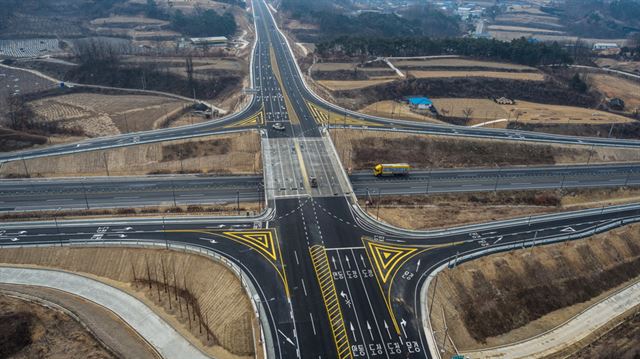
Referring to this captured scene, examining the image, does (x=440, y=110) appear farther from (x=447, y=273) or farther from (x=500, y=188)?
(x=447, y=273)

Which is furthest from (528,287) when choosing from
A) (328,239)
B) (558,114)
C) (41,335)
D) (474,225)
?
(558,114)

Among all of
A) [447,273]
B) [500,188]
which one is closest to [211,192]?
[447,273]

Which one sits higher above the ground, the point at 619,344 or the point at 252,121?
the point at 252,121

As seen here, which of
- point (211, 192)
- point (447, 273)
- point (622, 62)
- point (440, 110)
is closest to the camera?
point (447, 273)

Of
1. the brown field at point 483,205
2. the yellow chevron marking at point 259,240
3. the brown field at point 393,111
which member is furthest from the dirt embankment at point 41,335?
the brown field at point 393,111

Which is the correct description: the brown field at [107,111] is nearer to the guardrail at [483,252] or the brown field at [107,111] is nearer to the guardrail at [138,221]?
the guardrail at [138,221]

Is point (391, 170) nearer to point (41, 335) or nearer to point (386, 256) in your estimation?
point (386, 256)
